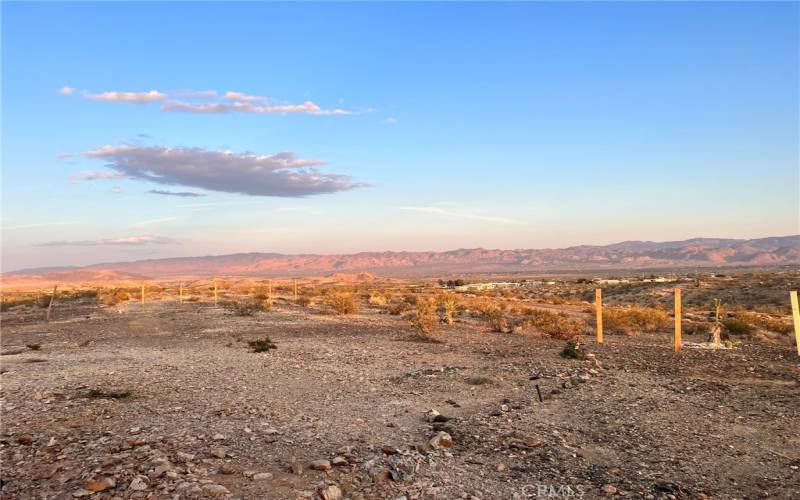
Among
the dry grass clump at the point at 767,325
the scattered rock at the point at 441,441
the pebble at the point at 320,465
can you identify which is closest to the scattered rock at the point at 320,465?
the pebble at the point at 320,465

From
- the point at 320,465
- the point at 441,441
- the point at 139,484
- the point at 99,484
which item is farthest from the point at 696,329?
the point at 99,484

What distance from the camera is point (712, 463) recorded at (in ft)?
21.1

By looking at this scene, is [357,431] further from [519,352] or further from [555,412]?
[519,352]

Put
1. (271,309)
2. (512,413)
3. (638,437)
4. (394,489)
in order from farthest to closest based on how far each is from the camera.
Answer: (271,309) < (512,413) < (638,437) < (394,489)

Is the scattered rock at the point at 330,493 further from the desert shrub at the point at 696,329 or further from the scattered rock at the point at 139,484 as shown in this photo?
the desert shrub at the point at 696,329

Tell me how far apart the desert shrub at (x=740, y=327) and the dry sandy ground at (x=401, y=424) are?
5.82 m

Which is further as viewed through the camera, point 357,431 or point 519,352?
point 519,352

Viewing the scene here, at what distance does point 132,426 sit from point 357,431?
313 centimetres

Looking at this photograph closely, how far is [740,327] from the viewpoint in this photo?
67.0 feet

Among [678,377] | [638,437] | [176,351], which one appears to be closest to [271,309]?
[176,351]

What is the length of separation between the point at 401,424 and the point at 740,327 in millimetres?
18049

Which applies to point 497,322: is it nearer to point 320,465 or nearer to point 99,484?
point 320,465

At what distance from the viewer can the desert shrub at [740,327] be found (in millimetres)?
20275

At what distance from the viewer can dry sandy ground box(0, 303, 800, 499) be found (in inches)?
221
